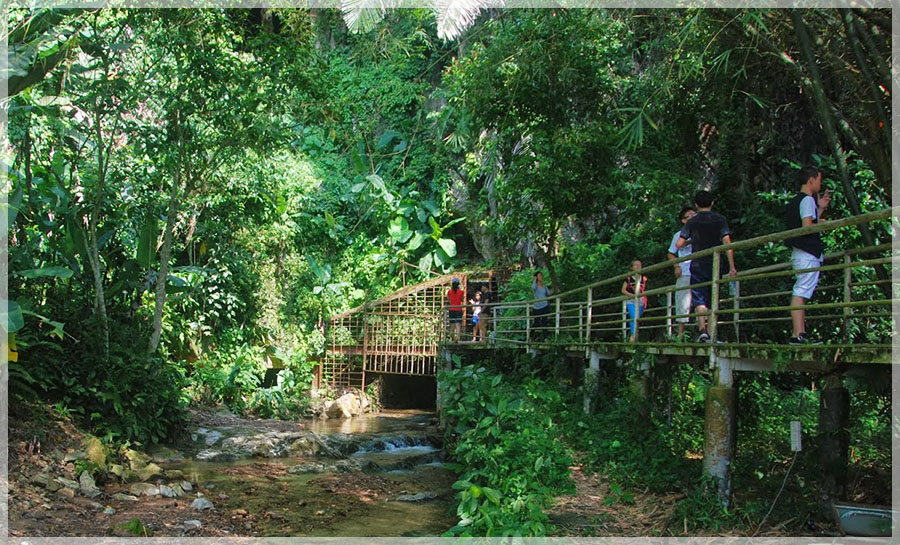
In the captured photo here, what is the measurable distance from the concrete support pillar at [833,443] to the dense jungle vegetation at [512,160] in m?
0.44

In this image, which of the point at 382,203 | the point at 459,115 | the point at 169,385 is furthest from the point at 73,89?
the point at 382,203

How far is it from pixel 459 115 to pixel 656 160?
10.9 feet

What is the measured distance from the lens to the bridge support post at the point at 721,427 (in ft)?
18.6

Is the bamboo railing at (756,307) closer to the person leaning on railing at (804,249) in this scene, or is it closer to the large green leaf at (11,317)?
the person leaning on railing at (804,249)

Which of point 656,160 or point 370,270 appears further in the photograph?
point 370,270

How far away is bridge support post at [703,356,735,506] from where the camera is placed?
18.6 feet

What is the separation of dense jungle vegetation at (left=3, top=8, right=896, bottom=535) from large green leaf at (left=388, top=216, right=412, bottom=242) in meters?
6.17

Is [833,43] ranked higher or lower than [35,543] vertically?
higher

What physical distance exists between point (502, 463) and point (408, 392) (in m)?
15.0

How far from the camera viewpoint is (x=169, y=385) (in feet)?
36.1

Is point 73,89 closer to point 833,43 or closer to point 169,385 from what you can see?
point 169,385

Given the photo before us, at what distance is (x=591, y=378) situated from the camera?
30.4 feet

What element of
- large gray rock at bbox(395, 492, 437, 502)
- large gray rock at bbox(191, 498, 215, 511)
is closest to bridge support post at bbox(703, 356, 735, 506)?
large gray rock at bbox(395, 492, 437, 502)

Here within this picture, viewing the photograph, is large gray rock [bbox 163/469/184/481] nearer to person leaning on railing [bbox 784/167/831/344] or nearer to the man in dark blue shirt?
the man in dark blue shirt
